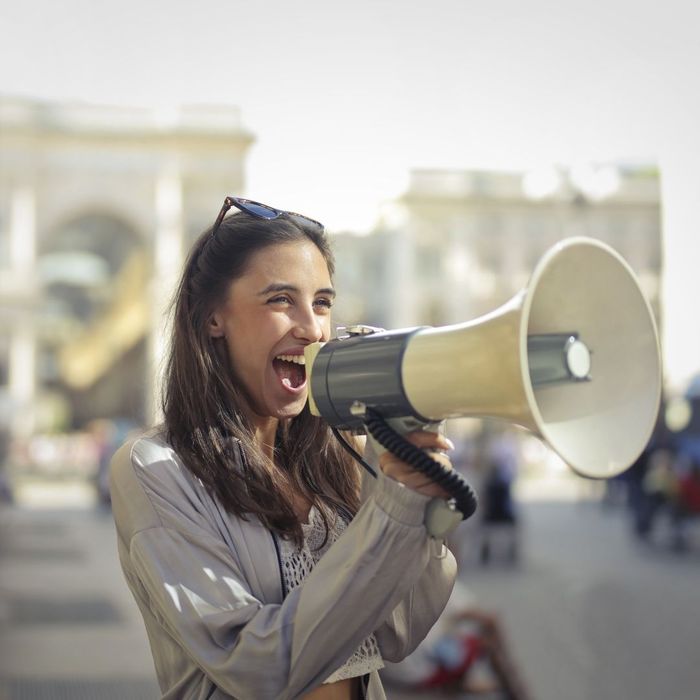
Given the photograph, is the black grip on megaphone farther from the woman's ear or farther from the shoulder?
the woman's ear

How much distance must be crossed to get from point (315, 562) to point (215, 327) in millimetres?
289

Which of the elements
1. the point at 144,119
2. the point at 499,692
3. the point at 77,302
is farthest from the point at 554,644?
the point at 77,302

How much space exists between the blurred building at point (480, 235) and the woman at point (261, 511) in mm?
3654

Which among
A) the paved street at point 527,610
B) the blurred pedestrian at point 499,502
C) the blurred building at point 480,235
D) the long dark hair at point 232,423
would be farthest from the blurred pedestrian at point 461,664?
the blurred pedestrian at point 499,502

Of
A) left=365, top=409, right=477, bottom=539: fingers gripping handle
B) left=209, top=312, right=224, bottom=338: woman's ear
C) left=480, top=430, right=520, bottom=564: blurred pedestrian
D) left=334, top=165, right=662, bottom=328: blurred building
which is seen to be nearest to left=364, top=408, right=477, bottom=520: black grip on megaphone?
left=365, top=409, right=477, bottom=539: fingers gripping handle

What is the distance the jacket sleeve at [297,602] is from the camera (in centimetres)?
92

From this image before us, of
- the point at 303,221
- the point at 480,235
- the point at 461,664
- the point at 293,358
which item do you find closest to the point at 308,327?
the point at 293,358

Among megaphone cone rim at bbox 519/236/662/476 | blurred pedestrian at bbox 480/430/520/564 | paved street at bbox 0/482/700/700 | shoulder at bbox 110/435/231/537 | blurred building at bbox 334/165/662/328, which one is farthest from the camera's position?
blurred pedestrian at bbox 480/430/520/564

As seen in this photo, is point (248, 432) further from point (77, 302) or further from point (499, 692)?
point (77, 302)

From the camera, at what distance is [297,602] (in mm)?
944

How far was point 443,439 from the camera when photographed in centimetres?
97

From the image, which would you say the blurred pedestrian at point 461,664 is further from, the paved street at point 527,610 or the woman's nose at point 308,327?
the woman's nose at point 308,327

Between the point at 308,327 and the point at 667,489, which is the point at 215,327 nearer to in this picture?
the point at 308,327

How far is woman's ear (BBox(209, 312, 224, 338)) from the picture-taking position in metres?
1.21
